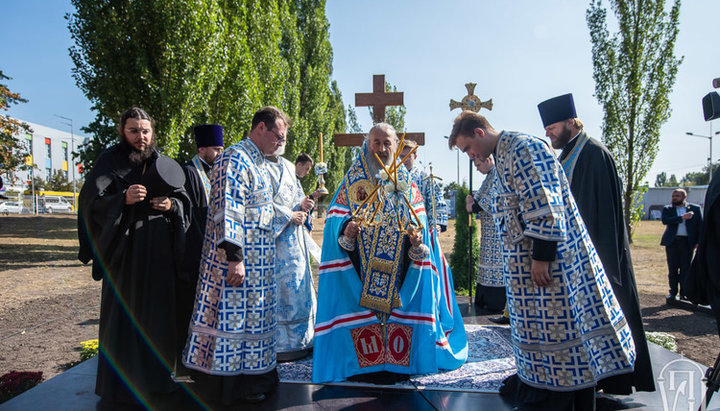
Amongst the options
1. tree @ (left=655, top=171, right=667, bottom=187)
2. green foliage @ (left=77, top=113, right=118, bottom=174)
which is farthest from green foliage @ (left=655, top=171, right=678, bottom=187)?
green foliage @ (left=77, top=113, right=118, bottom=174)

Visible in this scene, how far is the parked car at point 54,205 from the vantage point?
147ft

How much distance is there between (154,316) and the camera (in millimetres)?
3328

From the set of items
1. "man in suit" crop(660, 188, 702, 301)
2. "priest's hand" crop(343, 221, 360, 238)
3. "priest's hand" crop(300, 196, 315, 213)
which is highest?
"priest's hand" crop(300, 196, 315, 213)

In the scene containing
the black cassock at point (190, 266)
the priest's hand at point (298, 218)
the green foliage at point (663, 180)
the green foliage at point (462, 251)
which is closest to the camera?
the black cassock at point (190, 266)

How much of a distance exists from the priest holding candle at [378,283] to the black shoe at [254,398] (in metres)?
0.53

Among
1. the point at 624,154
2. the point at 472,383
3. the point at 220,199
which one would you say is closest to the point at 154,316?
the point at 220,199

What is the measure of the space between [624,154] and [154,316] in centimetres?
1698

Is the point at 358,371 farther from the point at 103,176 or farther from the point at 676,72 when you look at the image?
the point at 676,72

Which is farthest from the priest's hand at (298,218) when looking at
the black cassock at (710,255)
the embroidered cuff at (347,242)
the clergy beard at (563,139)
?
the black cassock at (710,255)

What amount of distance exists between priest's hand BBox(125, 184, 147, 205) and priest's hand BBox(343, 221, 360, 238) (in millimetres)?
1635

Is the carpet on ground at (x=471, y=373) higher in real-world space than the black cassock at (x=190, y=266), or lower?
lower

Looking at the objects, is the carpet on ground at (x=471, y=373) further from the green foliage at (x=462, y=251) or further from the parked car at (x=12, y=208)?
the parked car at (x=12, y=208)

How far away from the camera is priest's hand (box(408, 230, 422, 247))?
3.71m

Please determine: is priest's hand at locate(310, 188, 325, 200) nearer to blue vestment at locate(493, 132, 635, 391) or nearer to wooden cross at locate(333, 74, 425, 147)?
wooden cross at locate(333, 74, 425, 147)
